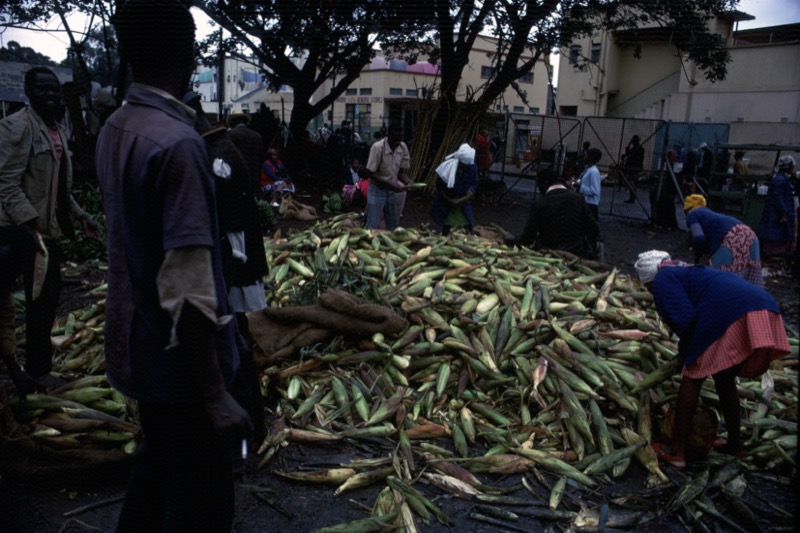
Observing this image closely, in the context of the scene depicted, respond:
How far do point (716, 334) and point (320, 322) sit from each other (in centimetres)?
226

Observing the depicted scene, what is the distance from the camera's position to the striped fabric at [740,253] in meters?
4.84

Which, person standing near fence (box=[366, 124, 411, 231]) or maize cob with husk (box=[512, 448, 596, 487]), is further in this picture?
person standing near fence (box=[366, 124, 411, 231])

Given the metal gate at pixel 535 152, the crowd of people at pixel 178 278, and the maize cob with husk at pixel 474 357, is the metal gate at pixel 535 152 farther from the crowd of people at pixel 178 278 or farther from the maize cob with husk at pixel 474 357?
the maize cob with husk at pixel 474 357

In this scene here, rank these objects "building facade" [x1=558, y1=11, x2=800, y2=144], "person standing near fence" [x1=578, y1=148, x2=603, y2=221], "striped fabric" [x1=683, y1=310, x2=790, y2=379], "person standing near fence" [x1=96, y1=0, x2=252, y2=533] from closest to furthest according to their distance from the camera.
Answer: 1. "person standing near fence" [x1=96, y1=0, x2=252, y2=533]
2. "striped fabric" [x1=683, y1=310, x2=790, y2=379]
3. "person standing near fence" [x1=578, y1=148, x2=603, y2=221]
4. "building facade" [x1=558, y1=11, x2=800, y2=144]

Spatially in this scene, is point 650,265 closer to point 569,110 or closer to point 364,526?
point 364,526

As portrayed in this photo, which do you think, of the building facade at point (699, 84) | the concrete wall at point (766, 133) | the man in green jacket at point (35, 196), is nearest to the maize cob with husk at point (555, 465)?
the man in green jacket at point (35, 196)

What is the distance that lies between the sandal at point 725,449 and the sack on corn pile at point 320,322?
1.97 meters

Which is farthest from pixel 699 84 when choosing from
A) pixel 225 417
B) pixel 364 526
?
pixel 225 417

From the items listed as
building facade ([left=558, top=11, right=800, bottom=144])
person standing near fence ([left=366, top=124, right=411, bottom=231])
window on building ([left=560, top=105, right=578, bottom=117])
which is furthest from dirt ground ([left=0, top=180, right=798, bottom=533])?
window on building ([left=560, top=105, right=578, bottom=117])

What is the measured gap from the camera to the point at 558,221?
18.9 feet

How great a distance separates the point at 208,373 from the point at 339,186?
1382cm

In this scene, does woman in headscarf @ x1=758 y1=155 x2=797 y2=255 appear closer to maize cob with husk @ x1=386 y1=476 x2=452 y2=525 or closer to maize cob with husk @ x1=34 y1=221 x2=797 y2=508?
maize cob with husk @ x1=34 y1=221 x2=797 y2=508

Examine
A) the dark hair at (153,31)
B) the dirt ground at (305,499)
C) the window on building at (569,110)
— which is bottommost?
the dirt ground at (305,499)

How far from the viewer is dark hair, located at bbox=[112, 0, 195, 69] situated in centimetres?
157
